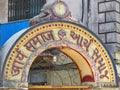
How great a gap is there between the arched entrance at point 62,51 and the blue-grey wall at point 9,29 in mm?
3106

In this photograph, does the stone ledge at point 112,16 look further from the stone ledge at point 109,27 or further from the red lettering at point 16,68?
the red lettering at point 16,68

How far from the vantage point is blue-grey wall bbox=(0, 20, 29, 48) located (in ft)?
42.5

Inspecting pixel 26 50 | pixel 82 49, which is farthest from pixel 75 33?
pixel 26 50

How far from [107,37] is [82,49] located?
2.70 meters

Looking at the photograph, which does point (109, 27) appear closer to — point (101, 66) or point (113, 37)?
point (113, 37)

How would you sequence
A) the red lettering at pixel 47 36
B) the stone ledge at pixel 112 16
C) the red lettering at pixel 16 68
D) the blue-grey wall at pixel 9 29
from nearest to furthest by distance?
1. the red lettering at pixel 16 68
2. the red lettering at pixel 47 36
3. the stone ledge at pixel 112 16
4. the blue-grey wall at pixel 9 29

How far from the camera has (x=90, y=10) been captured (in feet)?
43.2

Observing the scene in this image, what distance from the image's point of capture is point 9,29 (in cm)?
1321

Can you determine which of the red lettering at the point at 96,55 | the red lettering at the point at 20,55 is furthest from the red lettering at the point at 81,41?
the red lettering at the point at 20,55

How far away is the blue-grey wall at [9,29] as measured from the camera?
1296cm

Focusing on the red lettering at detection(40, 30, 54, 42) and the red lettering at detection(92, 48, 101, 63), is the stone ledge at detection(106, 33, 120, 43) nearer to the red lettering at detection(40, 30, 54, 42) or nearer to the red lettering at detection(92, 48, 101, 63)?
the red lettering at detection(92, 48, 101, 63)

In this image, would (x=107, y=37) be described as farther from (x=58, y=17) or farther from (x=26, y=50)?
(x=26, y=50)

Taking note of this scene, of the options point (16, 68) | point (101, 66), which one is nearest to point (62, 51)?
point (101, 66)

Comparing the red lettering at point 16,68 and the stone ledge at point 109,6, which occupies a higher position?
the stone ledge at point 109,6
